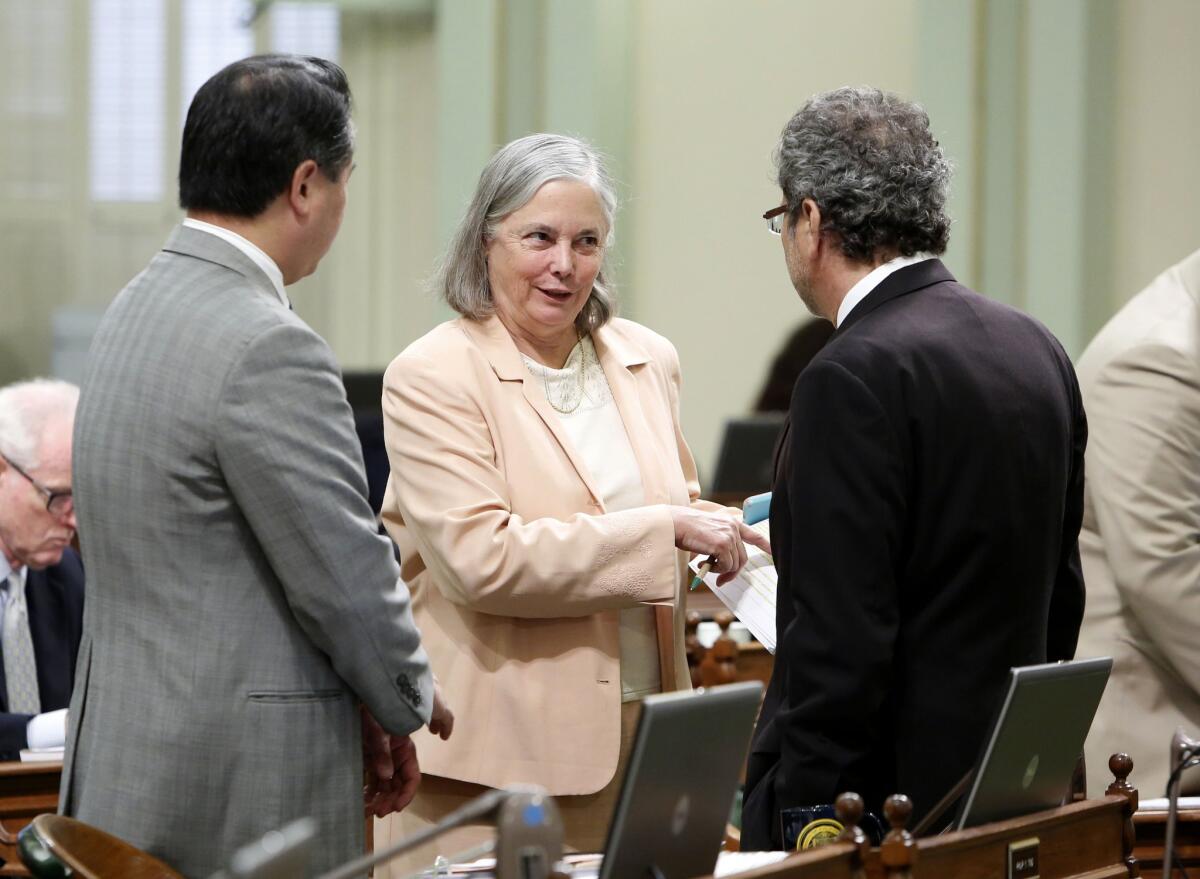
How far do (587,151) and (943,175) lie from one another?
74cm

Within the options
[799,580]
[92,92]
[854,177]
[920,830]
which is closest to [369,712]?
[799,580]

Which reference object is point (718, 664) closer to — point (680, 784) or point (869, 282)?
point (869, 282)

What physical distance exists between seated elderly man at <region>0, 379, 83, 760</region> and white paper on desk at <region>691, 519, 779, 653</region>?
1.62 meters

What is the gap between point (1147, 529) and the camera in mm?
3035

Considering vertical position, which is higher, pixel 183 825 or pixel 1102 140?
pixel 1102 140

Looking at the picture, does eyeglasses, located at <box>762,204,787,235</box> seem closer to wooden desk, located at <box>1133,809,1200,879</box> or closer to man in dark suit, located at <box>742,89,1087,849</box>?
man in dark suit, located at <box>742,89,1087,849</box>

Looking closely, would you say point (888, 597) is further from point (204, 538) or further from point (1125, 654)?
point (1125, 654)

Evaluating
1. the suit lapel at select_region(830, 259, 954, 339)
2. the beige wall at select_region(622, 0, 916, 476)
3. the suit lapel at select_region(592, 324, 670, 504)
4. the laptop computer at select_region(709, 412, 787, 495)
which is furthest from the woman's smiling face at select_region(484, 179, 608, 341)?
the beige wall at select_region(622, 0, 916, 476)

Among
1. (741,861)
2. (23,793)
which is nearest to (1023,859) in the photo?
(741,861)

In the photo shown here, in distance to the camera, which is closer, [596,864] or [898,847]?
[898,847]

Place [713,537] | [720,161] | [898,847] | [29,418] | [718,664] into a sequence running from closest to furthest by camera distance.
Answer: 1. [898,847]
2. [713,537]
3. [29,418]
4. [718,664]
5. [720,161]

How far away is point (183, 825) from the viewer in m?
2.00

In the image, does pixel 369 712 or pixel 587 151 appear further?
pixel 587 151

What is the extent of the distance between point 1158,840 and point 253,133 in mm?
1883
